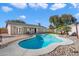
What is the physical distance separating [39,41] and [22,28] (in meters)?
0.25

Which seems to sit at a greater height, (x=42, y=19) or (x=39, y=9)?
(x=39, y=9)

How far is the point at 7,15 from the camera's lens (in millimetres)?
1708

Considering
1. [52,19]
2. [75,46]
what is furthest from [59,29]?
[75,46]

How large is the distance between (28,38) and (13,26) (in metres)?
0.23

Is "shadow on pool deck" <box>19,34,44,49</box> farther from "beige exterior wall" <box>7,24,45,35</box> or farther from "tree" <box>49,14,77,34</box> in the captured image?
"tree" <box>49,14,77,34</box>

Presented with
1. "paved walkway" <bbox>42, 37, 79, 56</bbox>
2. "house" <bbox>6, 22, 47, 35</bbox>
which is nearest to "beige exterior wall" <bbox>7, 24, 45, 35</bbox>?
"house" <bbox>6, 22, 47, 35</bbox>

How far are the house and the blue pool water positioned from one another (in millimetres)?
70

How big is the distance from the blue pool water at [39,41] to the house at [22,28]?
70mm

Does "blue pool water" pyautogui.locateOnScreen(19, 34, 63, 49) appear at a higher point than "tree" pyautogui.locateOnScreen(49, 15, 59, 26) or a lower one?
lower

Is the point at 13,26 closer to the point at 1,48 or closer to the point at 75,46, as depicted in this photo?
the point at 1,48

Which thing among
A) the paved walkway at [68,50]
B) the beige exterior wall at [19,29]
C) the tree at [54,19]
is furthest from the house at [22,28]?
the paved walkway at [68,50]

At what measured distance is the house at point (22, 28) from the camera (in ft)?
5.65

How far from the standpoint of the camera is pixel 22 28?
176 centimetres

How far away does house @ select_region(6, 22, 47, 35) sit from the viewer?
5.65ft
